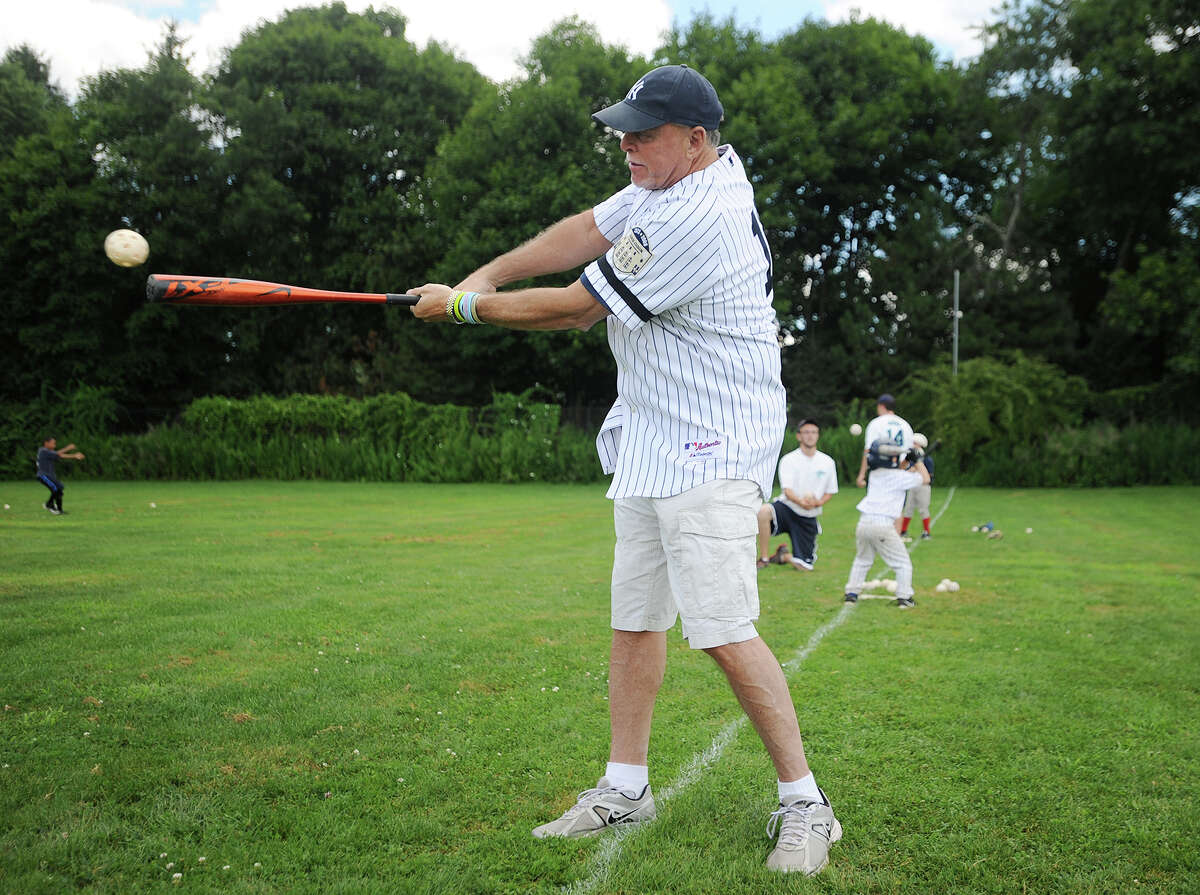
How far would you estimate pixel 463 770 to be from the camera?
4.03 m

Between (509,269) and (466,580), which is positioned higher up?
(509,269)

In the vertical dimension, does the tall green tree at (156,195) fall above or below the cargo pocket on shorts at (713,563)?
above

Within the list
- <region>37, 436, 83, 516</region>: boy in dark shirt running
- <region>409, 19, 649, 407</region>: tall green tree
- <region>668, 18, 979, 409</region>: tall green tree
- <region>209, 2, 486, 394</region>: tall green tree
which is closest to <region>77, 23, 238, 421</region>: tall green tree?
<region>209, 2, 486, 394</region>: tall green tree

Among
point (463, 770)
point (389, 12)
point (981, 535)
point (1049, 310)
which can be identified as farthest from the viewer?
point (389, 12)

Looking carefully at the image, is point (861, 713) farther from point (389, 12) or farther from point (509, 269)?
point (389, 12)

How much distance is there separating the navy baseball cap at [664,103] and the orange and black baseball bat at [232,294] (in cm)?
111

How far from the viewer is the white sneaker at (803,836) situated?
10.2 ft

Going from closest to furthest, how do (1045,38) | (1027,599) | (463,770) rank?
(463,770) < (1027,599) < (1045,38)

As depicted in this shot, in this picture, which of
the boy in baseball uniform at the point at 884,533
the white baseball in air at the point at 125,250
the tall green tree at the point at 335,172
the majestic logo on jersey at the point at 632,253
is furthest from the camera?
the tall green tree at the point at 335,172

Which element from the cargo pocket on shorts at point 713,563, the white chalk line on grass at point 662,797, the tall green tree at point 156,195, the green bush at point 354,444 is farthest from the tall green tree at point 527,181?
the cargo pocket on shorts at point 713,563

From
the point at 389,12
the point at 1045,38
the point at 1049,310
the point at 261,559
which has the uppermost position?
the point at 389,12

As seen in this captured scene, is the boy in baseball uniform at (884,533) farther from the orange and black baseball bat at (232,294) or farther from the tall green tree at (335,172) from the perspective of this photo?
the tall green tree at (335,172)

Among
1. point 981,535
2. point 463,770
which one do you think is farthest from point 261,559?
point 981,535

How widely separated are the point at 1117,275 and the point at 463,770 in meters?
32.0
